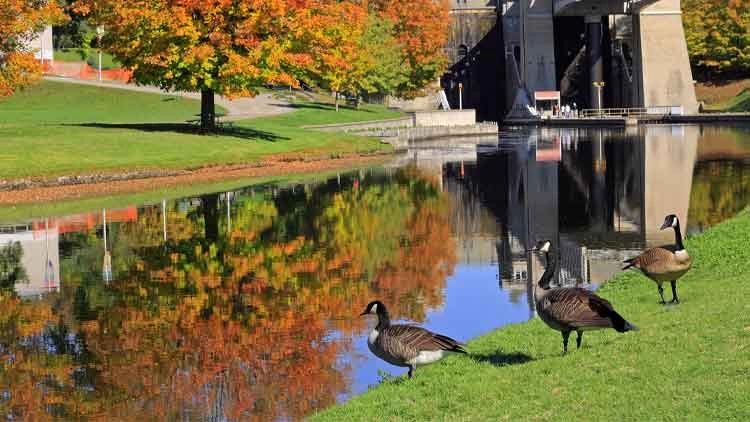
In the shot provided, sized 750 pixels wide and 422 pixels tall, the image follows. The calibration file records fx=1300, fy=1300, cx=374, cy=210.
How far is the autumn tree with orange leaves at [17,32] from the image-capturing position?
1860 inches

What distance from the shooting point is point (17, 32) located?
47406 mm

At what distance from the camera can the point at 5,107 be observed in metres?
80.9

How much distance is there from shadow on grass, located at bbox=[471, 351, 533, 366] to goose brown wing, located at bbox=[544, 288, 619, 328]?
1.13 m

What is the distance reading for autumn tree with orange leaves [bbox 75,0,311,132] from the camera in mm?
51156

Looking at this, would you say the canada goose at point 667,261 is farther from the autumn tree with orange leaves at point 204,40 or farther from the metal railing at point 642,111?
the metal railing at point 642,111

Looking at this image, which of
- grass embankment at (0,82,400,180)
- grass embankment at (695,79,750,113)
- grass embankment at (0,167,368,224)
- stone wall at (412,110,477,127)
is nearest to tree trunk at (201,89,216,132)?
grass embankment at (0,82,400,180)

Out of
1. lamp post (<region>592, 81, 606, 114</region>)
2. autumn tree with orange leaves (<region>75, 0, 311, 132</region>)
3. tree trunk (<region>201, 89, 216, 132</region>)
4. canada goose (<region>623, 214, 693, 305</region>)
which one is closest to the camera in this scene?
canada goose (<region>623, 214, 693, 305</region>)

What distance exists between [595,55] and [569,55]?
332 inches

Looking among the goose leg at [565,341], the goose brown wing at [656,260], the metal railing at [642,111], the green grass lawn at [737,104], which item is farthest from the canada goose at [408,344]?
the green grass lawn at [737,104]

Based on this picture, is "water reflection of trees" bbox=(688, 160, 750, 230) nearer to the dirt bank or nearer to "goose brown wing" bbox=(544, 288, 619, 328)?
the dirt bank

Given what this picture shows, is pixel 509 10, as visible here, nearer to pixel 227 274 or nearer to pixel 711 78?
pixel 711 78

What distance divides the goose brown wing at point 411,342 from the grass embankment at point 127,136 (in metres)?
29.9

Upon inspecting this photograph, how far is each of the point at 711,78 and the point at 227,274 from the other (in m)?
104

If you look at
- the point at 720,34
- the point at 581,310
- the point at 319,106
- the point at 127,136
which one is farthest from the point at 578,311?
the point at 720,34
